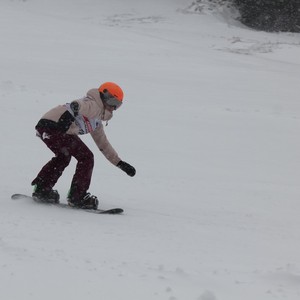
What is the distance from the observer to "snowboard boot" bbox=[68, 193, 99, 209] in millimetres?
6609

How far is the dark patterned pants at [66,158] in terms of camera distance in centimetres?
626

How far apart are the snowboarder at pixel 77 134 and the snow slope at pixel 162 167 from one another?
13.0 inches

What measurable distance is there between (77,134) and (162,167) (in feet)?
10.1

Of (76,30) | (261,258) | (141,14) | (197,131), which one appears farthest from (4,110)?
(141,14)

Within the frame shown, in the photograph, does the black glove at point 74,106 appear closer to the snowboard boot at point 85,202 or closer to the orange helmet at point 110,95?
the orange helmet at point 110,95

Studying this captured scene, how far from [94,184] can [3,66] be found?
814 cm

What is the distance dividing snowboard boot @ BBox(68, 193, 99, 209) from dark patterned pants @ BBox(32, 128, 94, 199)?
0.12ft

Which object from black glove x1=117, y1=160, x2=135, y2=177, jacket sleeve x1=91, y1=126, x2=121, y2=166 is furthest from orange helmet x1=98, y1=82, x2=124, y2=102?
black glove x1=117, y1=160, x2=135, y2=177

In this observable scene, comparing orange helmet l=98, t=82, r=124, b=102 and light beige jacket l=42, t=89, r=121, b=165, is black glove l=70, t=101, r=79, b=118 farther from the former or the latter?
orange helmet l=98, t=82, r=124, b=102

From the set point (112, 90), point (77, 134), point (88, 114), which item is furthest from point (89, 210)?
point (112, 90)

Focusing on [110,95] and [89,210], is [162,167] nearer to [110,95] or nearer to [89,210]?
→ [89,210]

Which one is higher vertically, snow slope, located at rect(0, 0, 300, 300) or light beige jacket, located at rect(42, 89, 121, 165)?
light beige jacket, located at rect(42, 89, 121, 165)

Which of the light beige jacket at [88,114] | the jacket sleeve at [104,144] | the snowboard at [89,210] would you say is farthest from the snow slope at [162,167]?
the light beige jacket at [88,114]

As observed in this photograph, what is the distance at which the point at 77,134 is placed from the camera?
6.33 meters
